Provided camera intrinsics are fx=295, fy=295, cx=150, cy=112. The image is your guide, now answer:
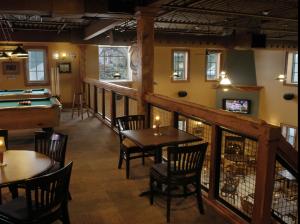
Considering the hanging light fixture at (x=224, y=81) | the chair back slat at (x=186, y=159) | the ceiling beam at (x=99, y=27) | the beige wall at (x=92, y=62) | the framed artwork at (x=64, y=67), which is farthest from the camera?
the beige wall at (x=92, y=62)

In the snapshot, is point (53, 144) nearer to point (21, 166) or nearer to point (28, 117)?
point (21, 166)

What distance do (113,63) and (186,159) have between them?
9.73 meters

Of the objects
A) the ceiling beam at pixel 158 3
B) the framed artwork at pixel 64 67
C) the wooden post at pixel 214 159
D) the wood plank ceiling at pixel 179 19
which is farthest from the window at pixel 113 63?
the wooden post at pixel 214 159

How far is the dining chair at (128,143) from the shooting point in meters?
4.15

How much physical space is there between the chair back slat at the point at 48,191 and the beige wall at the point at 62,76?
9.32 m

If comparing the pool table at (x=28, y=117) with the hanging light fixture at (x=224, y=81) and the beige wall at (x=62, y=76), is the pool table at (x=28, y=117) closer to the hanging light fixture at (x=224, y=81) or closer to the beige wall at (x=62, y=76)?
the hanging light fixture at (x=224, y=81)

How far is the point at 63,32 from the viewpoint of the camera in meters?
9.41

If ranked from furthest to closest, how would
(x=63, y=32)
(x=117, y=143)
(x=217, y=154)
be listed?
(x=63, y=32) < (x=117, y=143) < (x=217, y=154)

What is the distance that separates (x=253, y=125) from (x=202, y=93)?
433 inches

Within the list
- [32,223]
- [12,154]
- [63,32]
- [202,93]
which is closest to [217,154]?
[32,223]

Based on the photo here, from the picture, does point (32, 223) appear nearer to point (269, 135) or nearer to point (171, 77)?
point (269, 135)

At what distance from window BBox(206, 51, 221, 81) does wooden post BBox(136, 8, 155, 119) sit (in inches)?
346

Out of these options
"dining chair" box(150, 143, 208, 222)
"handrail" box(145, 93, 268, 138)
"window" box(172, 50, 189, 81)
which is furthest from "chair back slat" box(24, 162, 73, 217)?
"window" box(172, 50, 189, 81)

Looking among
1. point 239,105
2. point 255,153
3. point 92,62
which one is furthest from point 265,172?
point 239,105
